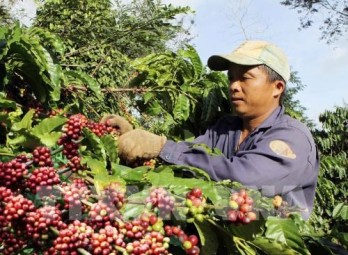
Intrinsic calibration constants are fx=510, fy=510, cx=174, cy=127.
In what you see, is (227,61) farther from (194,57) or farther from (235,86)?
(194,57)

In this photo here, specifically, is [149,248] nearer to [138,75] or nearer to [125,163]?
[125,163]

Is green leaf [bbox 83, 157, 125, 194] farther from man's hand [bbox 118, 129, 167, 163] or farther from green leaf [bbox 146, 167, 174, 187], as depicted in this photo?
man's hand [bbox 118, 129, 167, 163]

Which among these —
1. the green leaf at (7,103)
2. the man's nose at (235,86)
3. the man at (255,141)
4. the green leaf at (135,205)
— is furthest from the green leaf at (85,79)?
the green leaf at (135,205)

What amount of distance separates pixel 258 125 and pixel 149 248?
1.14 meters

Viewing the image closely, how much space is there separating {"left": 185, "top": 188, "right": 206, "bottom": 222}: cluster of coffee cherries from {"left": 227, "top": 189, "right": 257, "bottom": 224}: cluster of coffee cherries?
0.19 feet

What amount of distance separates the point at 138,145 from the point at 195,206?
22.0 inches

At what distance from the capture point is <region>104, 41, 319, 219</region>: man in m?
1.58

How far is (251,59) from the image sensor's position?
1923 mm

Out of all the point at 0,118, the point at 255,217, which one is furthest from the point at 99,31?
the point at 255,217

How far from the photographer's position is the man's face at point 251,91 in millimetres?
1938

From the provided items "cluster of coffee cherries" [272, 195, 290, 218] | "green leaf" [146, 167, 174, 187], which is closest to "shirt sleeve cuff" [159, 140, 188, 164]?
"green leaf" [146, 167, 174, 187]

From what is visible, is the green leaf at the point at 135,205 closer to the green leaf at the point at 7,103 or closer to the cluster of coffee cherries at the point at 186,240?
the cluster of coffee cherries at the point at 186,240

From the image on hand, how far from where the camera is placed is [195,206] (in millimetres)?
1064

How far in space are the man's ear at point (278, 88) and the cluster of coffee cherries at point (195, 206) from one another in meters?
1.02
